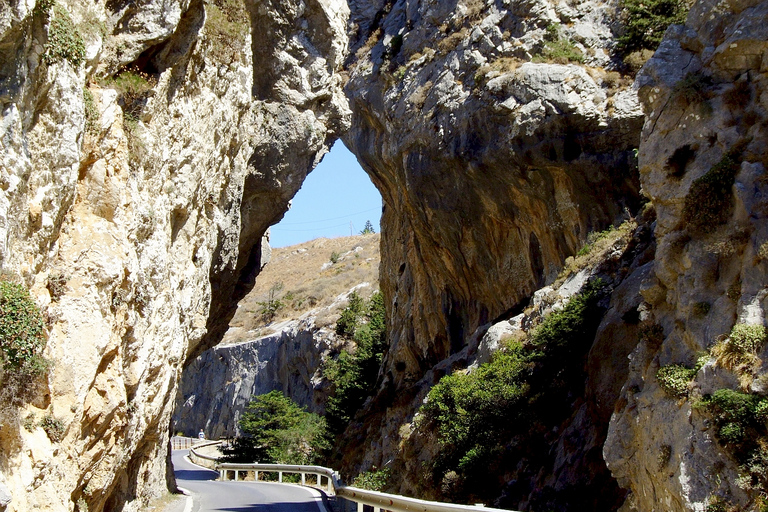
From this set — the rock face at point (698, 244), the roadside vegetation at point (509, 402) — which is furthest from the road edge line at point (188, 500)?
the rock face at point (698, 244)

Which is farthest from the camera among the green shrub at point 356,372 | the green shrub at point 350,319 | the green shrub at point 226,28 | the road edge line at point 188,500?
the green shrub at point 350,319

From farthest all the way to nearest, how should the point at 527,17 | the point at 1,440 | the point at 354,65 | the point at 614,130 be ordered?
the point at 354,65 < the point at 527,17 < the point at 614,130 < the point at 1,440

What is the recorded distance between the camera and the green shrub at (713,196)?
35.7 feet

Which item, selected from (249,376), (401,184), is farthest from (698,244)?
(249,376)

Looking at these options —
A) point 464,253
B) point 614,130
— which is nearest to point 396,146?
point 464,253

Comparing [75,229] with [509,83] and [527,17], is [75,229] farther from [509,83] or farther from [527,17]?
[527,17]

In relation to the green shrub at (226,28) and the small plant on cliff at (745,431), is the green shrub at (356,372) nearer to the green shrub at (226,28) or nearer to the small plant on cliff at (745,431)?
the green shrub at (226,28)

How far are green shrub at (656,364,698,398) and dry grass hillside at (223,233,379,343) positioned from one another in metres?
42.4

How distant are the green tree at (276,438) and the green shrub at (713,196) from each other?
26260mm

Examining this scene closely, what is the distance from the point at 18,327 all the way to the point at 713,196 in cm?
1049

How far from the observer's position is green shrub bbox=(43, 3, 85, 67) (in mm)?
8406

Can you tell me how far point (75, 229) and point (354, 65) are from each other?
86.3 ft

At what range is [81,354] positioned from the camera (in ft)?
30.4

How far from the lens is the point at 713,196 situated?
11.0 meters
